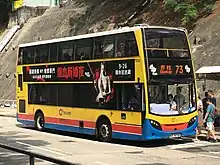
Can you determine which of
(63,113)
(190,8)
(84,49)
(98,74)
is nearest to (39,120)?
(63,113)

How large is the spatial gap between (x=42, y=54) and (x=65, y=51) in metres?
2.02

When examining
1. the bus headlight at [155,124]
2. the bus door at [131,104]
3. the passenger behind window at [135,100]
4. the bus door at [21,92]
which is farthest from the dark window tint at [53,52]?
the bus headlight at [155,124]

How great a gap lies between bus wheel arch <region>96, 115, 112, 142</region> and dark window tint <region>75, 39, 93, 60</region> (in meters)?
2.54

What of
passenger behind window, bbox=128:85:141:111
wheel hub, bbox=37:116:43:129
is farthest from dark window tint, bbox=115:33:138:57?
wheel hub, bbox=37:116:43:129

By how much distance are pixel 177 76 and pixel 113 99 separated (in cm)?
246

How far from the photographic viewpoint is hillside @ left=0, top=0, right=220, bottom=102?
29853 mm

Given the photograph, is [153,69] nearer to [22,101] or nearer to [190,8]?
[22,101]

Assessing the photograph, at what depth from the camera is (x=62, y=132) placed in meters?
22.8

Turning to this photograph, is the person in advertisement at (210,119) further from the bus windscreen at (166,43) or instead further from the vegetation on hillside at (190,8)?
the vegetation on hillside at (190,8)

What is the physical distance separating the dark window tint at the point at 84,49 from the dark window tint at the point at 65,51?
476mm

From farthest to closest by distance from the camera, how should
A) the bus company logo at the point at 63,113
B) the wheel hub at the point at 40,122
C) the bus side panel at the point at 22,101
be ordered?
the bus side panel at the point at 22,101, the wheel hub at the point at 40,122, the bus company logo at the point at 63,113

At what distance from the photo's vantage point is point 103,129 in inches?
720

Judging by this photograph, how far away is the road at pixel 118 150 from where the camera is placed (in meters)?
13.1

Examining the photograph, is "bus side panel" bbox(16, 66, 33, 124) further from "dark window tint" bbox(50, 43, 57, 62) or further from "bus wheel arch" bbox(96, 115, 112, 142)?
"bus wheel arch" bbox(96, 115, 112, 142)
